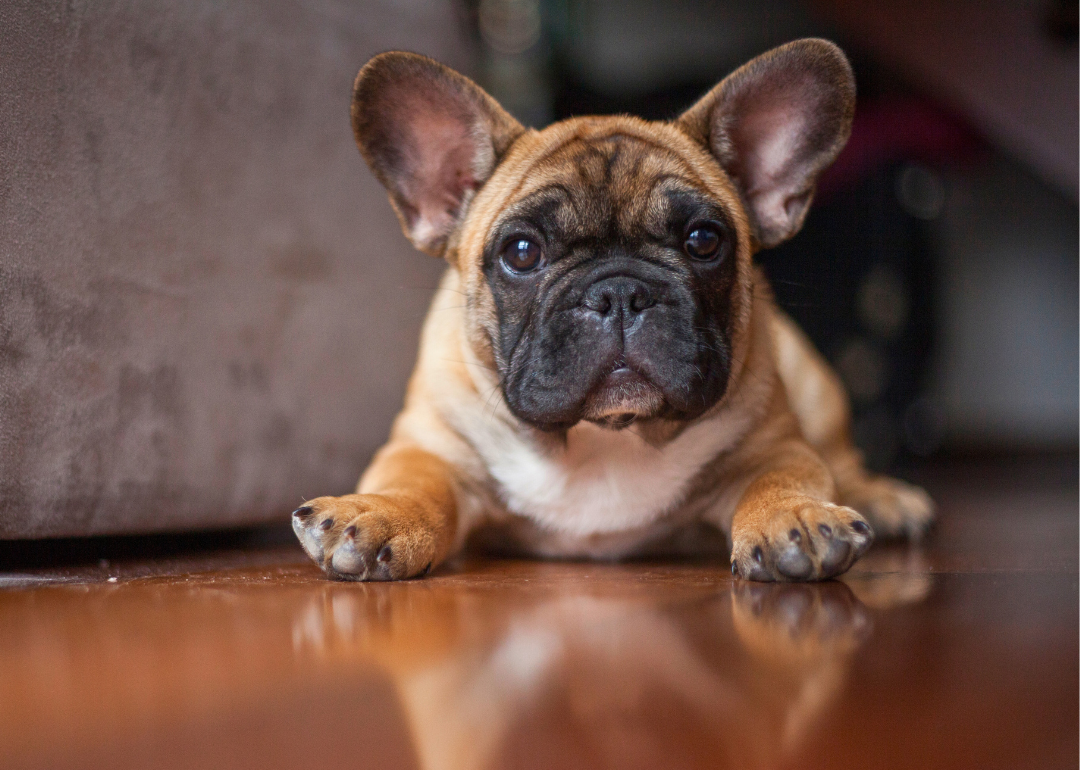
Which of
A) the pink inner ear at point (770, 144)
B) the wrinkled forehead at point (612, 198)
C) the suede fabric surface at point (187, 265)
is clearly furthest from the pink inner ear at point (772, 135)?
the suede fabric surface at point (187, 265)

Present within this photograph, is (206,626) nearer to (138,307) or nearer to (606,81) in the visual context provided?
(138,307)

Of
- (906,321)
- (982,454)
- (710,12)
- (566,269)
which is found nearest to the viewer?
(566,269)

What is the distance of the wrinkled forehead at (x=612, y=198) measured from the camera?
1.74m

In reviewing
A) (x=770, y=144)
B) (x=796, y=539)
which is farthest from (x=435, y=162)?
(x=796, y=539)

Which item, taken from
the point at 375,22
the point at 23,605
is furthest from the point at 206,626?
the point at 375,22

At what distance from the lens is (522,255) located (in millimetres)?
1811

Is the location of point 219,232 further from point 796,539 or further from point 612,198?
point 796,539

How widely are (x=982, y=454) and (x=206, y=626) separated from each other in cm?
628

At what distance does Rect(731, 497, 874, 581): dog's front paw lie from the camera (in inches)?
56.0

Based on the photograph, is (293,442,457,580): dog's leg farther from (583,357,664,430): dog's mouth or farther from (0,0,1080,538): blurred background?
Answer: (0,0,1080,538): blurred background

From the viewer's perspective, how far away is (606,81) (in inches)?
254

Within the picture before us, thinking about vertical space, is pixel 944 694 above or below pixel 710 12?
below

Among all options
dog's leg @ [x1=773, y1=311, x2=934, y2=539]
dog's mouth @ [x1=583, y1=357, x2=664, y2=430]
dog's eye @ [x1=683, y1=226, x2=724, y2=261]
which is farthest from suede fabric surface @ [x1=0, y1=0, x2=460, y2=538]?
dog's leg @ [x1=773, y1=311, x2=934, y2=539]

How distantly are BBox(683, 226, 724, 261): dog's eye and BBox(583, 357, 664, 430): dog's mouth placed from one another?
13.7 inches
